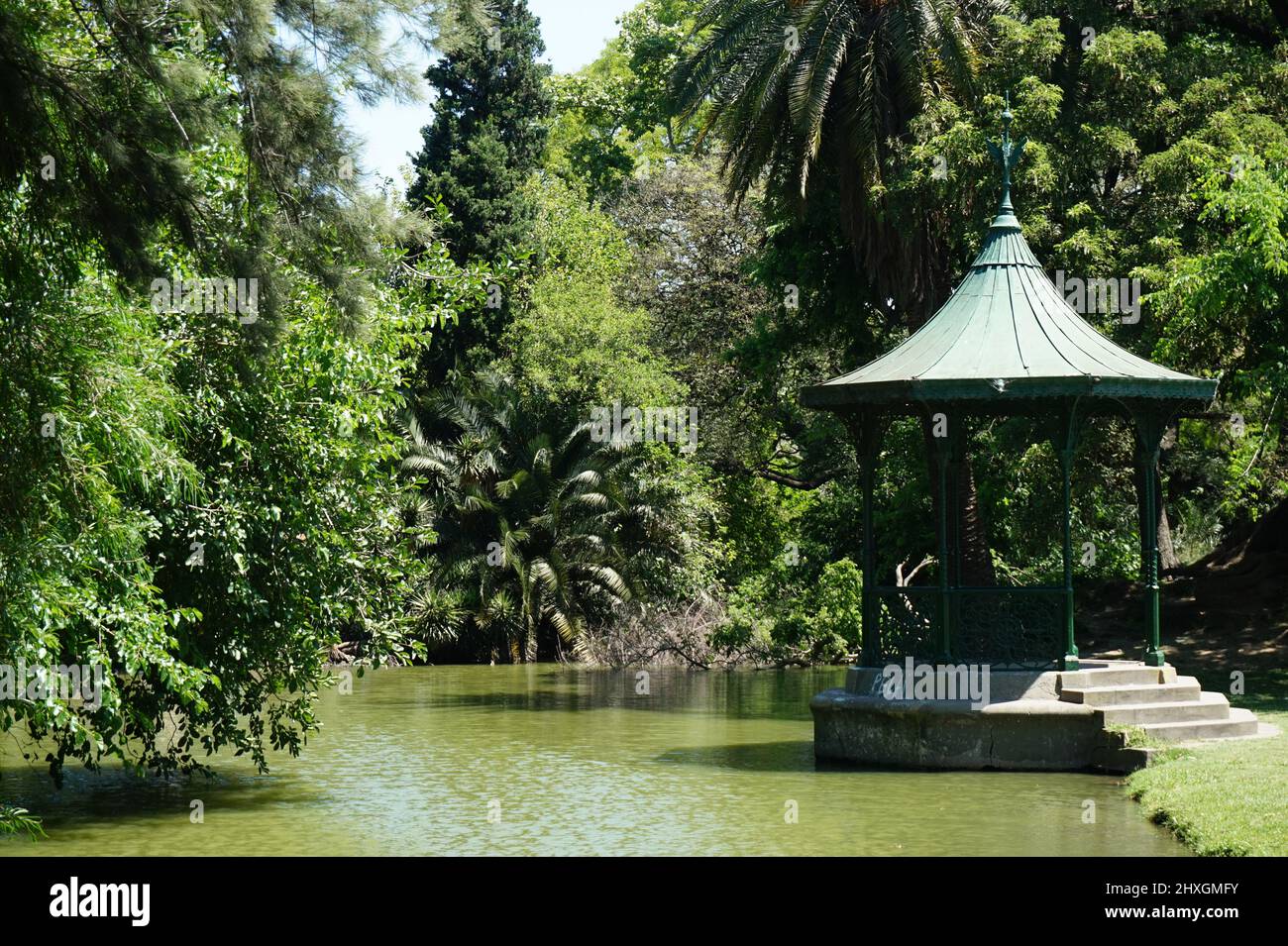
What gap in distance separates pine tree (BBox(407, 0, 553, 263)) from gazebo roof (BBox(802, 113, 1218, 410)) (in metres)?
21.3

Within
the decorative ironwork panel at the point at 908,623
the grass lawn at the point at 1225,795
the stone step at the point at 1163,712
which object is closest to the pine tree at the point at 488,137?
the decorative ironwork panel at the point at 908,623

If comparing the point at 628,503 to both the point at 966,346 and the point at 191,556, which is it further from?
the point at 191,556

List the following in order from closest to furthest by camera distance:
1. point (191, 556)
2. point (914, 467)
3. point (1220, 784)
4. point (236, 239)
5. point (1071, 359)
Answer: point (236, 239), point (1220, 784), point (191, 556), point (1071, 359), point (914, 467)

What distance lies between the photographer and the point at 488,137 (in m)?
39.7

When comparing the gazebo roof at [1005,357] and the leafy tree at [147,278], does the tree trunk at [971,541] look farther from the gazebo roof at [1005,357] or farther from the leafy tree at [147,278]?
the leafy tree at [147,278]

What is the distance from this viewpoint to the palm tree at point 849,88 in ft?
77.4

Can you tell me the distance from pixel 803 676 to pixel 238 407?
60.3 ft

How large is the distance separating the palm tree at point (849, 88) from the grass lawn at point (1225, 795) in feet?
34.7

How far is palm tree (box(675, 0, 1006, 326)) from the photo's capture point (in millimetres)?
23594

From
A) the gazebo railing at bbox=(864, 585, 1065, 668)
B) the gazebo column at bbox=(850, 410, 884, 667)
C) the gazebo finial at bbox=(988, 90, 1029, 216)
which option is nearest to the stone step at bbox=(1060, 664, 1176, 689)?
the gazebo railing at bbox=(864, 585, 1065, 668)

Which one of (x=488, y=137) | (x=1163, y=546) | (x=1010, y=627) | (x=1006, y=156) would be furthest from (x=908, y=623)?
(x=488, y=137)

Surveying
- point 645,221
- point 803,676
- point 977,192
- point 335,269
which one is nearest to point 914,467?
point 803,676

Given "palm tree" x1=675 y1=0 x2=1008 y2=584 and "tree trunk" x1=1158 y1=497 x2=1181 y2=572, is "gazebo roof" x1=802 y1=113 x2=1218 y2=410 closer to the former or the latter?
"palm tree" x1=675 y1=0 x2=1008 y2=584

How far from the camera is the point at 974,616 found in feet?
55.4
